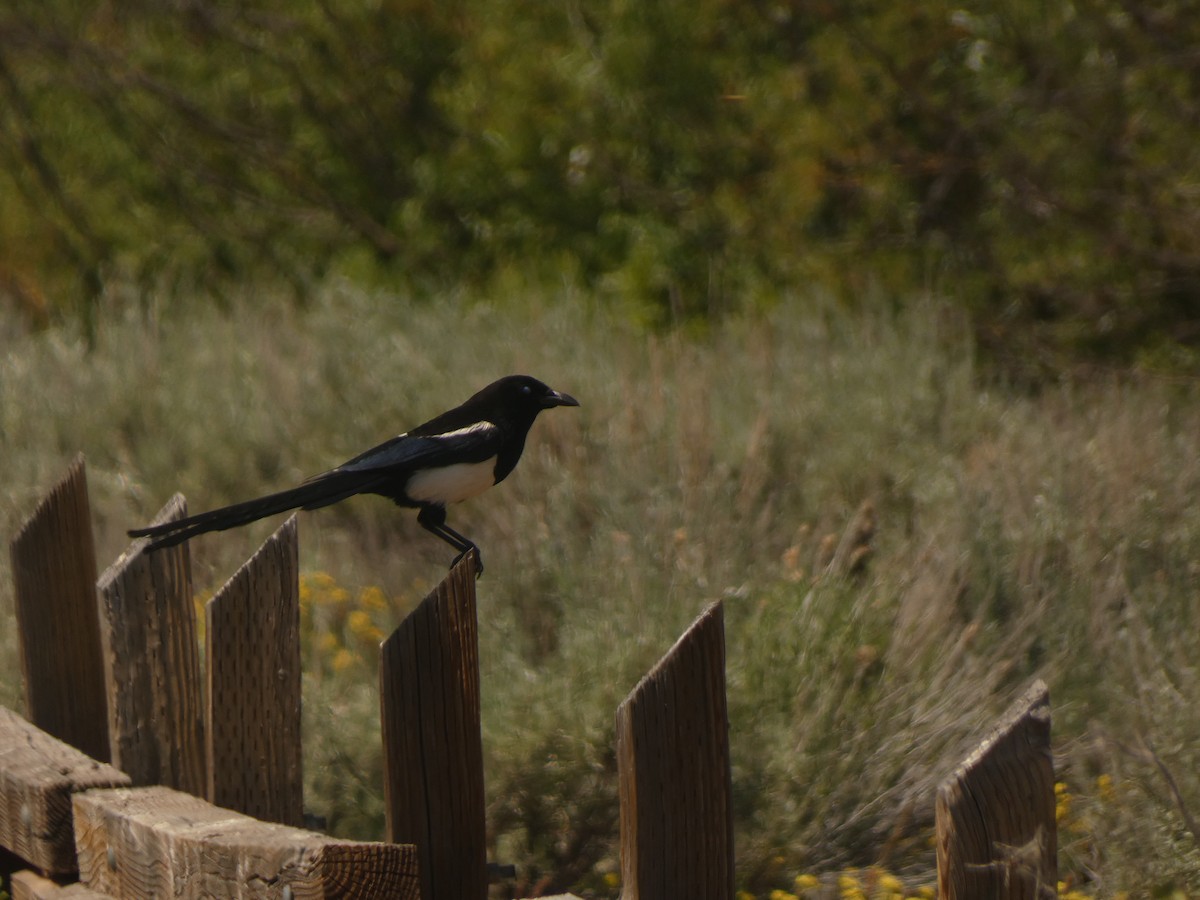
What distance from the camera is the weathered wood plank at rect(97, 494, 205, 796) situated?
9.04ft

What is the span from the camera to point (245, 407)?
5676 millimetres

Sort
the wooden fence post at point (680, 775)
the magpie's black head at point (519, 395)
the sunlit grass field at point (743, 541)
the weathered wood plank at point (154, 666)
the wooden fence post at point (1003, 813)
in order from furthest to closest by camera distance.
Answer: the sunlit grass field at point (743, 541), the magpie's black head at point (519, 395), the weathered wood plank at point (154, 666), the wooden fence post at point (680, 775), the wooden fence post at point (1003, 813)

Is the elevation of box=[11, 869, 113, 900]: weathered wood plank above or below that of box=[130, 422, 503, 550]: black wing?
below

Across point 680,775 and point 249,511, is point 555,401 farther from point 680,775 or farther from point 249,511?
point 680,775

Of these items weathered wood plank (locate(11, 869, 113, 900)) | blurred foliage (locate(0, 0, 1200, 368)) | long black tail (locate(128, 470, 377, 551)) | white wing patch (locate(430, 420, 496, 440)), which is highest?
blurred foliage (locate(0, 0, 1200, 368))

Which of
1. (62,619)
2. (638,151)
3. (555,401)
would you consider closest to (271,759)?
(62,619)

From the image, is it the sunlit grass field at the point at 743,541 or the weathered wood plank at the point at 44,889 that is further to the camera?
the sunlit grass field at the point at 743,541

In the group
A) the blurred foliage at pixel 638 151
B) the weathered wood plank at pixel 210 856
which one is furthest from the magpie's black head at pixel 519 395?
the blurred foliage at pixel 638 151

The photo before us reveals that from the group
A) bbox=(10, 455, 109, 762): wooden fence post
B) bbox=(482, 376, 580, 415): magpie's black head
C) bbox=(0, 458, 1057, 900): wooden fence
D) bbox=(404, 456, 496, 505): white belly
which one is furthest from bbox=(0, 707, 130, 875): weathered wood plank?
bbox=(482, 376, 580, 415): magpie's black head

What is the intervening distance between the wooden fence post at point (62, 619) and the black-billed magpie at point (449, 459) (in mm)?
273

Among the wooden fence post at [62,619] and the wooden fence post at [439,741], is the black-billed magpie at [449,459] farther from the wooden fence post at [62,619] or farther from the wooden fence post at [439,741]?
the wooden fence post at [439,741]

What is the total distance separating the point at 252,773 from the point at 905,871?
146 cm

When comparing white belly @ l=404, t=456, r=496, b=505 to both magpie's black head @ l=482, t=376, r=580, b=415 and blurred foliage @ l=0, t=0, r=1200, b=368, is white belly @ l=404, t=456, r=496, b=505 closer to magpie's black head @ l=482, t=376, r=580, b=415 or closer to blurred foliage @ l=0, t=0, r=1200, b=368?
magpie's black head @ l=482, t=376, r=580, b=415

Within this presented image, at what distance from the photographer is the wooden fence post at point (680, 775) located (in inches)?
78.0
